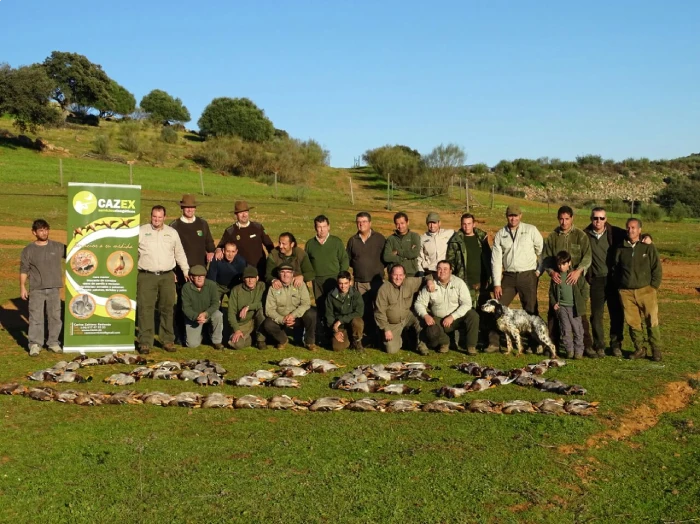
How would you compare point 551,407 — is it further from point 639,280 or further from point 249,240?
point 249,240

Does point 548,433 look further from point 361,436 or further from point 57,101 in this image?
point 57,101

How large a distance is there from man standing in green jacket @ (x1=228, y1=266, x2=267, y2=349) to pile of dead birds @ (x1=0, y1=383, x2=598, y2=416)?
9.51 feet

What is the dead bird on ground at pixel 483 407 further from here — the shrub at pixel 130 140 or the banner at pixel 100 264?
the shrub at pixel 130 140

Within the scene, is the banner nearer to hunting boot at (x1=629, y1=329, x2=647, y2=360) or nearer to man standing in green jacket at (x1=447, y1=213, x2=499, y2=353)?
man standing in green jacket at (x1=447, y1=213, x2=499, y2=353)

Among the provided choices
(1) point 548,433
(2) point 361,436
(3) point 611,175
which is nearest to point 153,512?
(2) point 361,436

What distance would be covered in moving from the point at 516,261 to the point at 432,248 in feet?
4.47

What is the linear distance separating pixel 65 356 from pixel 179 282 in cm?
211

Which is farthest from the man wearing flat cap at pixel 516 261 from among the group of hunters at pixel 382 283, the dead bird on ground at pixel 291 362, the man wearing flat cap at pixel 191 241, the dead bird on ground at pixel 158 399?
the dead bird on ground at pixel 158 399

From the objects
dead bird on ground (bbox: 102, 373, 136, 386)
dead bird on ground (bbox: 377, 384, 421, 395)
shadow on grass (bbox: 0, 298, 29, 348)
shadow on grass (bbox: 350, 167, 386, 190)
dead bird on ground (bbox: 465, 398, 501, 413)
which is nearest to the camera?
dead bird on ground (bbox: 465, 398, 501, 413)

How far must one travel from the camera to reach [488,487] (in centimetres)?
606

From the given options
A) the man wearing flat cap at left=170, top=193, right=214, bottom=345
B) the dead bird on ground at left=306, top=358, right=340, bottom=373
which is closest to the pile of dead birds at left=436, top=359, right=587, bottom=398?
the dead bird on ground at left=306, top=358, right=340, bottom=373

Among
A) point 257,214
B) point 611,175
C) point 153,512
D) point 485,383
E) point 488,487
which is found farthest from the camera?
point 611,175

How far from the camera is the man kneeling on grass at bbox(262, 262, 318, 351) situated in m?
11.6

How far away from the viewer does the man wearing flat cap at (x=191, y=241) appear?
38.2 ft
